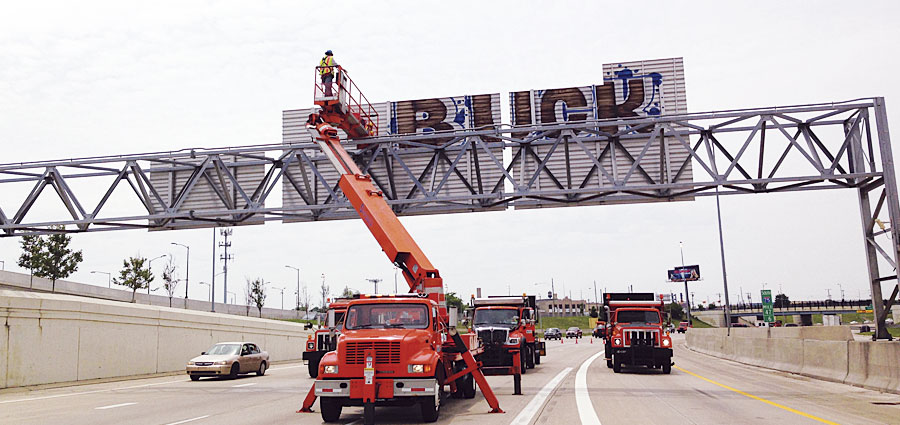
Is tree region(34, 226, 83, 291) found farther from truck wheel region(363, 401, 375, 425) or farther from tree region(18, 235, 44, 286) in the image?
truck wheel region(363, 401, 375, 425)

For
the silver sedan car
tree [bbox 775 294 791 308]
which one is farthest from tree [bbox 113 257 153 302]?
tree [bbox 775 294 791 308]

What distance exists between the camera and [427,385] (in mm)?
11680

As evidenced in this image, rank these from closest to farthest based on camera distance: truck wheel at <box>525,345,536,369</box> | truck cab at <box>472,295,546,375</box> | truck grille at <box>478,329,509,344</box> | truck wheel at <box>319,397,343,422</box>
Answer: truck wheel at <box>319,397,343,422</box>
truck cab at <box>472,295,546,375</box>
truck grille at <box>478,329,509,344</box>
truck wheel at <box>525,345,536,369</box>

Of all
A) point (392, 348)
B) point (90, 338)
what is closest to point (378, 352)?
point (392, 348)

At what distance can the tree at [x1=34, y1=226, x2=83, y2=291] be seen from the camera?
181ft

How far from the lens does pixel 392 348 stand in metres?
11.9

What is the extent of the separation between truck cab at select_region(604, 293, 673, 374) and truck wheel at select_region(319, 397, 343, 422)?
14811mm

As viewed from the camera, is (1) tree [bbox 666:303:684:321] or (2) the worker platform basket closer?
(2) the worker platform basket

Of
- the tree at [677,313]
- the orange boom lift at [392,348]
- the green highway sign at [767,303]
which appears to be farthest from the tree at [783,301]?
the orange boom lift at [392,348]

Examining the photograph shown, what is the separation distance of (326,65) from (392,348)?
444 inches

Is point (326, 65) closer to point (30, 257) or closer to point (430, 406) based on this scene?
point (430, 406)

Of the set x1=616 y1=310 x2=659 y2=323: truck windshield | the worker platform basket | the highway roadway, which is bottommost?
the highway roadway

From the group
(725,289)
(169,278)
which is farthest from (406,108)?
(169,278)

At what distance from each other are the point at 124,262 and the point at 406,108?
53248mm
